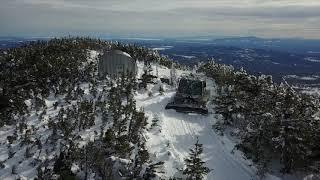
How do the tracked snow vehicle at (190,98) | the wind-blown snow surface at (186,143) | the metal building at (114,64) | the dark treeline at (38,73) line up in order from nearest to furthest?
1. the wind-blown snow surface at (186,143)
2. the dark treeline at (38,73)
3. the tracked snow vehicle at (190,98)
4. the metal building at (114,64)

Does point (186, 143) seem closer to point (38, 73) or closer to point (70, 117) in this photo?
point (70, 117)

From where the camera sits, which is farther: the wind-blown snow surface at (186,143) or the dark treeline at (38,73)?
the dark treeline at (38,73)

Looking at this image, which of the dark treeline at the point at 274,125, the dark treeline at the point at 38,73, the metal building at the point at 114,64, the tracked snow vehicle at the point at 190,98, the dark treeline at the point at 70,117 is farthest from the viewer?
the metal building at the point at 114,64

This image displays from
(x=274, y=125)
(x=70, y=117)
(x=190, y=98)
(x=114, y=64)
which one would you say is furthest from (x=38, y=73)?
(x=274, y=125)

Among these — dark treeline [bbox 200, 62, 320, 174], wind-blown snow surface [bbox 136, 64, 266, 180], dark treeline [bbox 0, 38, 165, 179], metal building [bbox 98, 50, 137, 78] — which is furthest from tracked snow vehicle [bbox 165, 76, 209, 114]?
metal building [bbox 98, 50, 137, 78]

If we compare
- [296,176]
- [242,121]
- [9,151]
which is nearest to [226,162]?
[296,176]

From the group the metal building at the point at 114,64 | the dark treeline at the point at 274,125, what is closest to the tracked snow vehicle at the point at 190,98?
the dark treeline at the point at 274,125

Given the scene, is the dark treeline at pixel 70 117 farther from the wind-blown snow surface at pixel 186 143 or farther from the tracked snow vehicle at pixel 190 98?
the tracked snow vehicle at pixel 190 98

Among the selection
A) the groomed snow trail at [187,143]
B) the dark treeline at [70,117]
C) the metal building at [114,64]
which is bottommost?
the groomed snow trail at [187,143]
